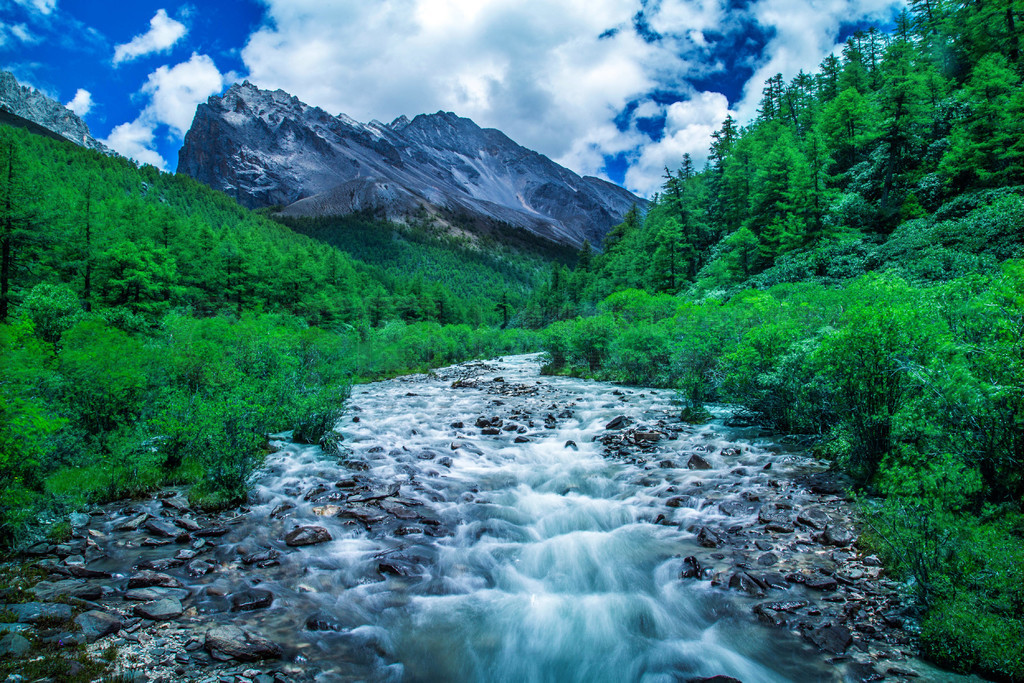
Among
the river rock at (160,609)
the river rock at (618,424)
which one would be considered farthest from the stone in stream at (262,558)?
the river rock at (618,424)

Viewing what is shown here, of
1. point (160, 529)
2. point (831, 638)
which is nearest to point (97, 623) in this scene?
point (160, 529)

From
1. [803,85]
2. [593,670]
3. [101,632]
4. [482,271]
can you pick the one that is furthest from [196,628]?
[482,271]

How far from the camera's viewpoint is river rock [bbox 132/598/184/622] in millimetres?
5164

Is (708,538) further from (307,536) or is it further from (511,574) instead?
(307,536)

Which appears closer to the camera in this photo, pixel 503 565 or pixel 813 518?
pixel 503 565

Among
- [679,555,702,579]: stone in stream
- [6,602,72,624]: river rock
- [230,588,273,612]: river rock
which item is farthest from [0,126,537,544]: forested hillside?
[679,555,702,579]: stone in stream

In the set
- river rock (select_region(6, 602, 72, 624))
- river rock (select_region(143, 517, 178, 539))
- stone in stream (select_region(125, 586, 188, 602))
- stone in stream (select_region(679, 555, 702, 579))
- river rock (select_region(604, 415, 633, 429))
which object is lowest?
stone in stream (select_region(125, 586, 188, 602))

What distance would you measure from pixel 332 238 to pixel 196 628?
202 m

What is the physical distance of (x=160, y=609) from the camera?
17.4 ft

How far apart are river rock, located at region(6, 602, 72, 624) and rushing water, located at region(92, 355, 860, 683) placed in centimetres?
122

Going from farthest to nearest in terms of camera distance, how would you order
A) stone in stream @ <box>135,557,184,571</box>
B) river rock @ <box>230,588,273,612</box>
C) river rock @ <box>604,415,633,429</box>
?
1. river rock @ <box>604,415,633,429</box>
2. stone in stream @ <box>135,557,184,571</box>
3. river rock @ <box>230,588,273,612</box>

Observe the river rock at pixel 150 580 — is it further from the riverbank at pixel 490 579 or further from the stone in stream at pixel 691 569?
the stone in stream at pixel 691 569

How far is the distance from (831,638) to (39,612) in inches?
347

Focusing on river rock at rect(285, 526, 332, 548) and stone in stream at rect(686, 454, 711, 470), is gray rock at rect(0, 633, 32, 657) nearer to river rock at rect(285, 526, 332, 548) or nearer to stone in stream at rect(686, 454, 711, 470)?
river rock at rect(285, 526, 332, 548)
